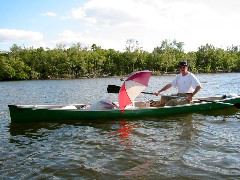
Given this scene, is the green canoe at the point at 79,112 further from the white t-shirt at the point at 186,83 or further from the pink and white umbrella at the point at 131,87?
the white t-shirt at the point at 186,83

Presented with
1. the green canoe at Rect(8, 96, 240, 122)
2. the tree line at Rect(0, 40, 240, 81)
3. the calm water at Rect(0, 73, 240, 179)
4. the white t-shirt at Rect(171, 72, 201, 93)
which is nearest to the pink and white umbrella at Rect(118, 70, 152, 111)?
the green canoe at Rect(8, 96, 240, 122)

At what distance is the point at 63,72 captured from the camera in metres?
110

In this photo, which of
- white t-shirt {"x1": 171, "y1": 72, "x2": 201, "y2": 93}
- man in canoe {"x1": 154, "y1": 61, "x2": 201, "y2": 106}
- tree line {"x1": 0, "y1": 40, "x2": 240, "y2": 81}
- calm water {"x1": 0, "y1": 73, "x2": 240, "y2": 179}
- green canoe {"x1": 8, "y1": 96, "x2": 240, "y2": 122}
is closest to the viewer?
calm water {"x1": 0, "y1": 73, "x2": 240, "y2": 179}

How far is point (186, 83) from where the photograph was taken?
16438mm

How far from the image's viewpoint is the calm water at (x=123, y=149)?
28.6 ft

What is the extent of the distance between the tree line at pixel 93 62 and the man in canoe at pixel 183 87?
91289 millimetres

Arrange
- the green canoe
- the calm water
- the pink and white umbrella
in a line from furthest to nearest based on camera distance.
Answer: the pink and white umbrella, the green canoe, the calm water

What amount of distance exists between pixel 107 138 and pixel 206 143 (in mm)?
3431

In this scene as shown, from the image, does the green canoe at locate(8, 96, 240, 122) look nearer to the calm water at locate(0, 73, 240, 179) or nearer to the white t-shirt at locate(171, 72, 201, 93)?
the calm water at locate(0, 73, 240, 179)

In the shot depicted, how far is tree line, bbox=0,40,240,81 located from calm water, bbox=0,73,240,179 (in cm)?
9288

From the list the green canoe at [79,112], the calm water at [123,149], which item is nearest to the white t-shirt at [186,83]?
the green canoe at [79,112]

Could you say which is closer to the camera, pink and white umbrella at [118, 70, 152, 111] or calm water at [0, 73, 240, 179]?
calm water at [0, 73, 240, 179]

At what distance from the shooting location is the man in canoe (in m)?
16.1

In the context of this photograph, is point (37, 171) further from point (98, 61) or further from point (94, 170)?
point (98, 61)
